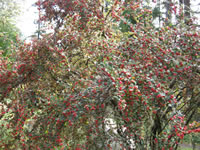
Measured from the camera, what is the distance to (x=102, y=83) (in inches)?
107

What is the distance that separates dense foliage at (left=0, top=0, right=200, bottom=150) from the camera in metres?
2.79

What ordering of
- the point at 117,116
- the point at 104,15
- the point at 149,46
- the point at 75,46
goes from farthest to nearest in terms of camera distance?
the point at 104,15 → the point at 75,46 → the point at 117,116 → the point at 149,46

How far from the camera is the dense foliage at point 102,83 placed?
2785 mm

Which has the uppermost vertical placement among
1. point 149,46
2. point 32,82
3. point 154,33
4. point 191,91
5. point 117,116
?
point 154,33

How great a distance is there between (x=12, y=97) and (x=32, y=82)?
0.48m

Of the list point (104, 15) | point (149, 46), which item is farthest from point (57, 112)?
point (104, 15)

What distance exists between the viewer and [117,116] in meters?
3.47

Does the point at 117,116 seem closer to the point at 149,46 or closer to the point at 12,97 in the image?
the point at 149,46

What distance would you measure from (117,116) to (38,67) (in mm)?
1735

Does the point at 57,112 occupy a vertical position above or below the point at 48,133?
above

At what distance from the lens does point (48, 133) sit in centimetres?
354

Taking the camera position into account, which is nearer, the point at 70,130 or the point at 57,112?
the point at 57,112

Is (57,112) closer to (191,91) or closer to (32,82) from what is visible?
(32,82)

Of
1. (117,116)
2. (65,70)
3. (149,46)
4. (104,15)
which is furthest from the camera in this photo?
(104,15)
